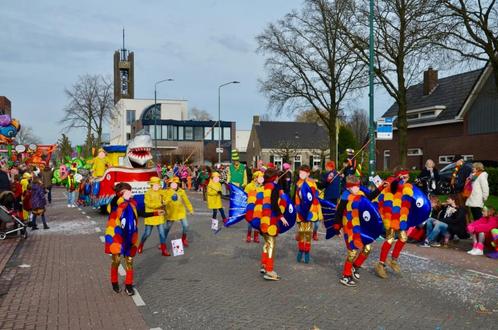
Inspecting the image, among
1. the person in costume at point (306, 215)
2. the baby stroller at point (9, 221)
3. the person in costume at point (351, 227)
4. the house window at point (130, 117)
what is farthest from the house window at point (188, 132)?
the person in costume at point (351, 227)

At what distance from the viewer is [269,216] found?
25.3 feet

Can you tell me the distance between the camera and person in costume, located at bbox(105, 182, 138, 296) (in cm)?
674

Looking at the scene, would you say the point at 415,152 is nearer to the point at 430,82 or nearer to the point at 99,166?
the point at 430,82

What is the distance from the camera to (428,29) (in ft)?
61.4

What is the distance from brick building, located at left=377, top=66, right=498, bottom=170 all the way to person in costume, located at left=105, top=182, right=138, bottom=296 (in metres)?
24.2

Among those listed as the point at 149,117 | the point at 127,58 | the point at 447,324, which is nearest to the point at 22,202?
the point at 447,324

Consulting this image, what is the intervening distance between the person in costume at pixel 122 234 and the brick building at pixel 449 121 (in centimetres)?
2416

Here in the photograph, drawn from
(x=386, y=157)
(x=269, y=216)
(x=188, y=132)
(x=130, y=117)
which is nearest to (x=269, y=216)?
(x=269, y=216)

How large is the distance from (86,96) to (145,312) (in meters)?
41.5

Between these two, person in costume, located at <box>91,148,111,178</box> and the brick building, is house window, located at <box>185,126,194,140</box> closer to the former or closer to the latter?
the brick building

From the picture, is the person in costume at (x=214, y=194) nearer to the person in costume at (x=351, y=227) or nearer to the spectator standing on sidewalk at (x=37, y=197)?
the spectator standing on sidewalk at (x=37, y=197)

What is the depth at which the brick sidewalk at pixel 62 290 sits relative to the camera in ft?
19.0

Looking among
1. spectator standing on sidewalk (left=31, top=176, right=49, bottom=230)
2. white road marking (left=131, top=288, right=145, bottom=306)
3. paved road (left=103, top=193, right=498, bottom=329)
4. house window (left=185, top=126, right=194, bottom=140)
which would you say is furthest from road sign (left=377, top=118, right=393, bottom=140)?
house window (left=185, top=126, right=194, bottom=140)

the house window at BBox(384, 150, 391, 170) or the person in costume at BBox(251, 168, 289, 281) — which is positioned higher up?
Result: the house window at BBox(384, 150, 391, 170)
